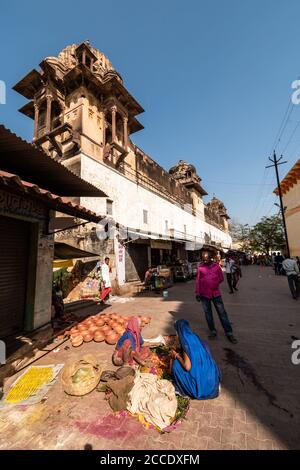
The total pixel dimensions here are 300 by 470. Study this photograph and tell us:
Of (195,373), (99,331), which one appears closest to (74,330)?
(99,331)

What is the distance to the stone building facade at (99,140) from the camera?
1327 cm

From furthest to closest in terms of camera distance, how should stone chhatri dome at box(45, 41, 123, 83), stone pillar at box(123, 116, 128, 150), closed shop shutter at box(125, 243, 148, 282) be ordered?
stone pillar at box(123, 116, 128, 150) < stone chhatri dome at box(45, 41, 123, 83) < closed shop shutter at box(125, 243, 148, 282)

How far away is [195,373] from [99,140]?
15501 millimetres

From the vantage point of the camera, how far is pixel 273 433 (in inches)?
89.7

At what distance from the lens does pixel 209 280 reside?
5098mm

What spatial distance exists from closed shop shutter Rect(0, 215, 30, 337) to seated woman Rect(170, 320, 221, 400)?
3.80 meters

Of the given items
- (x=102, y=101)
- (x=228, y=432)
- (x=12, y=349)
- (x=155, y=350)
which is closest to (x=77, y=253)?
(x=12, y=349)

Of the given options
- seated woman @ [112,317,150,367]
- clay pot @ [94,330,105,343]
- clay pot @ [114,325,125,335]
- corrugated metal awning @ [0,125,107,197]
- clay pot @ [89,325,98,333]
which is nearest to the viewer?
corrugated metal awning @ [0,125,107,197]

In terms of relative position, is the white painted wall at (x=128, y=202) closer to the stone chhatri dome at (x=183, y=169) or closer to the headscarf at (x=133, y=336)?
the stone chhatri dome at (x=183, y=169)

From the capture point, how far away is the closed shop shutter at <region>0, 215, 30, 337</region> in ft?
14.7

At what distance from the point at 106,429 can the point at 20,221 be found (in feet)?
14.7

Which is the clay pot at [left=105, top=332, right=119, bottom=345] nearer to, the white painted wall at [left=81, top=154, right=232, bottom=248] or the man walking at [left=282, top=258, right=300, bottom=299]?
the man walking at [left=282, top=258, right=300, bottom=299]

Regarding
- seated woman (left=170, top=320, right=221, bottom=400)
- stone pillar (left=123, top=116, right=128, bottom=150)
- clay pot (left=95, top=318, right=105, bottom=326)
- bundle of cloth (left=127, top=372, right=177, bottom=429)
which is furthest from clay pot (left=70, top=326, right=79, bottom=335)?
stone pillar (left=123, top=116, right=128, bottom=150)
